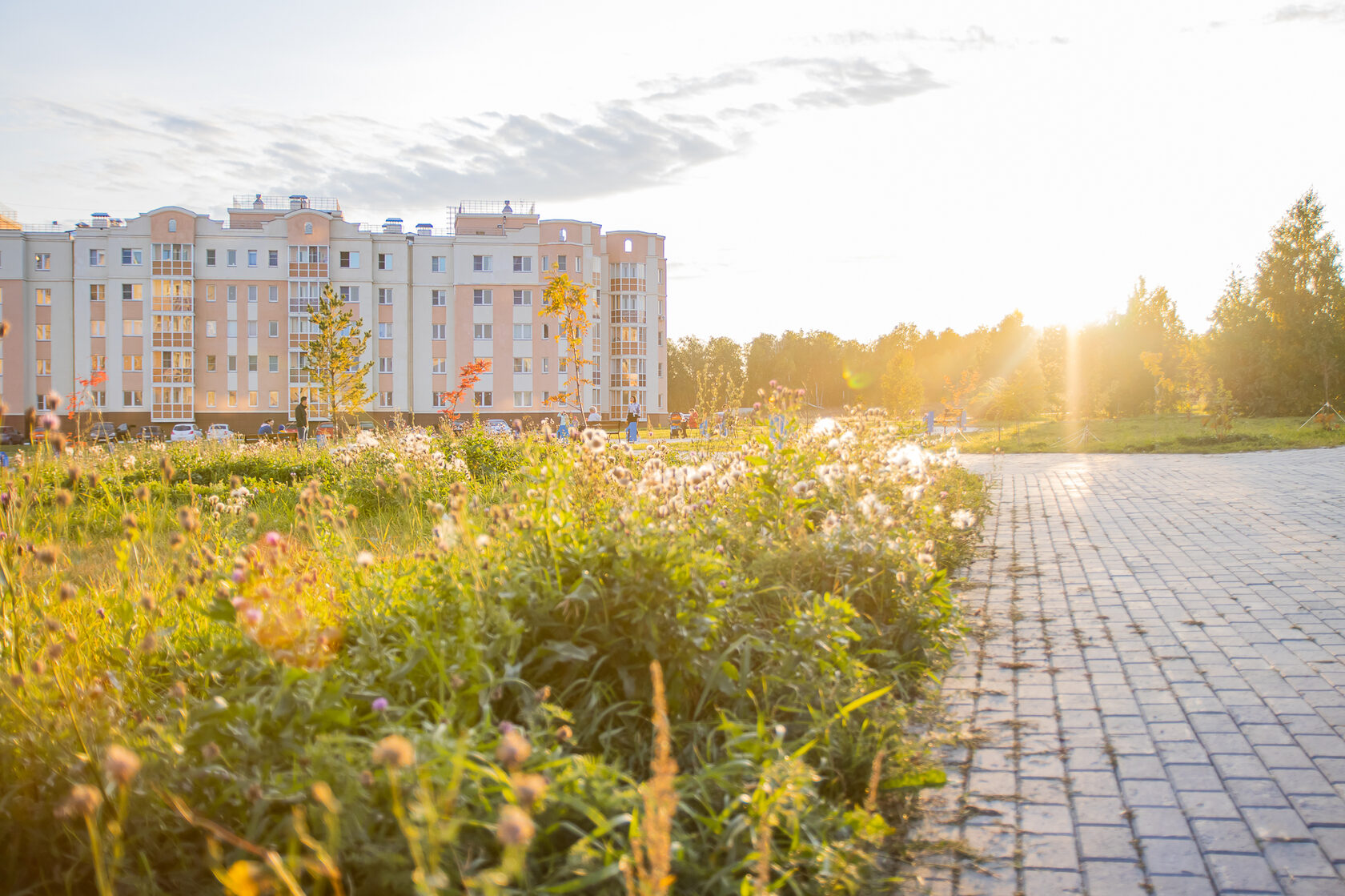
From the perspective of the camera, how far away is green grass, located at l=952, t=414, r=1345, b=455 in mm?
20562

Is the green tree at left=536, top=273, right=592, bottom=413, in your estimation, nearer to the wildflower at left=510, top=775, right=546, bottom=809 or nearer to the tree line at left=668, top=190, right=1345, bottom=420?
the wildflower at left=510, top=775, right=546, bottom=809

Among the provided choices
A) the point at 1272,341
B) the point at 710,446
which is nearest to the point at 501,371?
the point at 1272,341

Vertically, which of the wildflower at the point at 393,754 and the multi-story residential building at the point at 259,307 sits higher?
the multi-story residential building at the point at 259,307

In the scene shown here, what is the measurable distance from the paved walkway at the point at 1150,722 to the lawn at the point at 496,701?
0.29m

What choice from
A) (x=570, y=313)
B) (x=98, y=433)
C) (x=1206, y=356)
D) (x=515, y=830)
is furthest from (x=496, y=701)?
(x=1206, y=356)

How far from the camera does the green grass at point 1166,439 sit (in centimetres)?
2056

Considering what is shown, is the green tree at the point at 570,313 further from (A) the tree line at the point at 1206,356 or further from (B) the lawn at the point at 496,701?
(A) the tree line at the point at 1206,356

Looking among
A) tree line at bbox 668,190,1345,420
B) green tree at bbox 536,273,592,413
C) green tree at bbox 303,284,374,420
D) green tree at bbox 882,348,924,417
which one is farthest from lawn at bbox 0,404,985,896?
green tree at bbox 882,348,924,417

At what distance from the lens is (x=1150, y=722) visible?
3.82m

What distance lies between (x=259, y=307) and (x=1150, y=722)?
64.1m

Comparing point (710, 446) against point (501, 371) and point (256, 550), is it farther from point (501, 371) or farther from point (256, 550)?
point (501, 371)

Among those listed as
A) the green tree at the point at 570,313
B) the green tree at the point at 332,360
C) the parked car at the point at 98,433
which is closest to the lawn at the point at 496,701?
the parked car at the point at 98,433

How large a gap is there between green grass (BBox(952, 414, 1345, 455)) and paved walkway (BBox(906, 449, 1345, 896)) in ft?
36.6

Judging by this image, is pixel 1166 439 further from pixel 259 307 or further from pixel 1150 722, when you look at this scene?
pixel 259 307
